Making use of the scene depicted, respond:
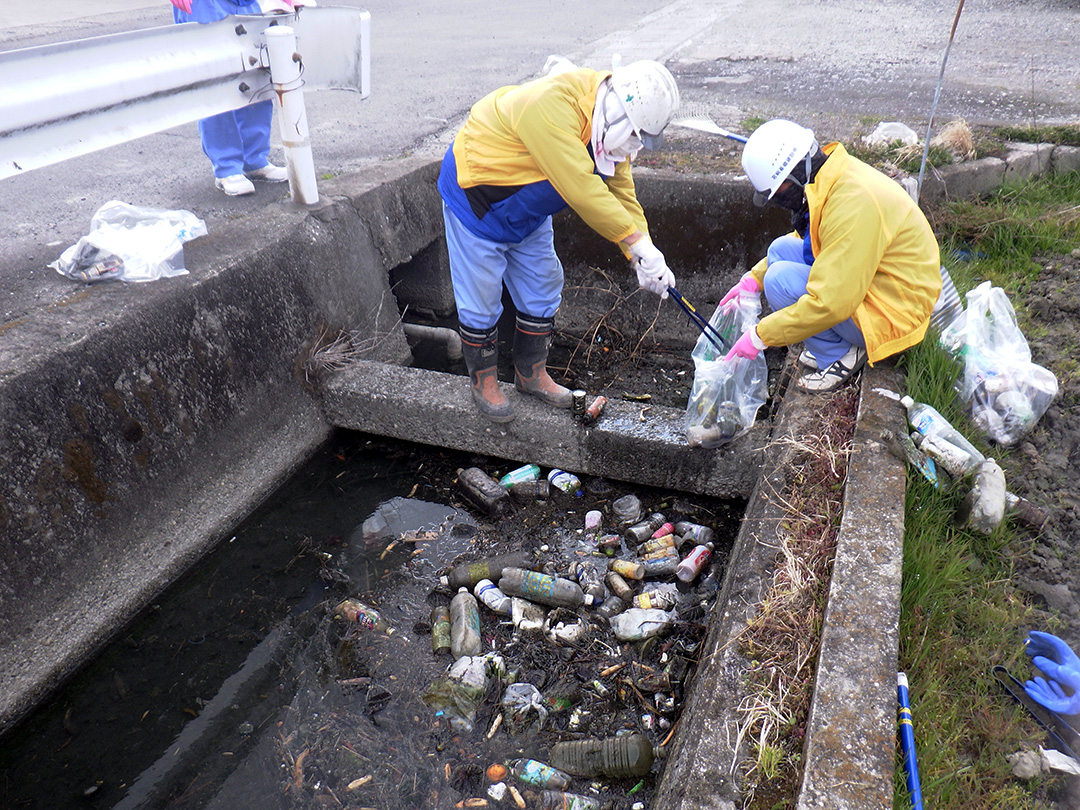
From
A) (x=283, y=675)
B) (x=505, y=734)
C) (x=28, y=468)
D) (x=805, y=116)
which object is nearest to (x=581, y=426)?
(x=505, y=734)

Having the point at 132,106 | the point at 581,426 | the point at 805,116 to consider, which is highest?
the point at 132,106

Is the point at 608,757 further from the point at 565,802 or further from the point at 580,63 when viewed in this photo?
the point at 580,63

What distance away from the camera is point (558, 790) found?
2.27 metres

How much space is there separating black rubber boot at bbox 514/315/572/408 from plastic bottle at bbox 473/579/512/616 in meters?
1.00

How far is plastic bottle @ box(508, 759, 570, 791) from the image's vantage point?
229 centimetres

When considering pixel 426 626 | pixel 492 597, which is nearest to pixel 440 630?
pixel 426 626

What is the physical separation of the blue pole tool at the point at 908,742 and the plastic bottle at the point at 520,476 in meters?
1.90

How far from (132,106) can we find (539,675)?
290 centimetres

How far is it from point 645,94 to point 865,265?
1.09m

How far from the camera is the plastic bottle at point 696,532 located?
3.16m

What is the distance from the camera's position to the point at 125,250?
3.08 meters

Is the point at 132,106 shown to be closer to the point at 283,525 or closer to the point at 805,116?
the point at 283,525

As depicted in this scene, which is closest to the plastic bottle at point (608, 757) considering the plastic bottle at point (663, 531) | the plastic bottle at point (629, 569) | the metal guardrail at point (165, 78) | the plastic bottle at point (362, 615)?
the plastic bottle at point (629, 569)

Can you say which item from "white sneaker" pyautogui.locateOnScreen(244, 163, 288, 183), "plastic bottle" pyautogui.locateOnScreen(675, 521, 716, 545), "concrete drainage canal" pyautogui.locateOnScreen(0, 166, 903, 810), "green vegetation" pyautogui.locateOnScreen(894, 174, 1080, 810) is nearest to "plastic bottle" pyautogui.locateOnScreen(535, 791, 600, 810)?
"concrete drainage canal" pyautogui.locateOnScreen(0, 166, 903, 810)
